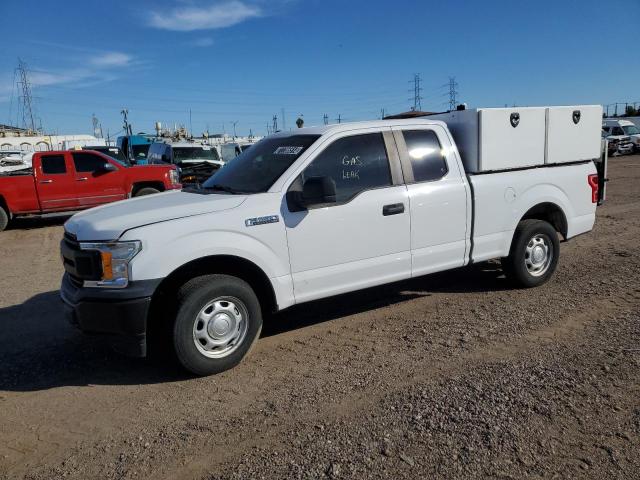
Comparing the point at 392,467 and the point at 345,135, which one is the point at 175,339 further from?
the point at 345,135

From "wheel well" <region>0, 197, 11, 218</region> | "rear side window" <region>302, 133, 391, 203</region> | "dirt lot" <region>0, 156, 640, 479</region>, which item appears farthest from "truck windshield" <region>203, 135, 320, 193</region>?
"wheel well" <region>0, 197, 11, 218</region>

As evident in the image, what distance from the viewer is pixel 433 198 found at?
4980mm

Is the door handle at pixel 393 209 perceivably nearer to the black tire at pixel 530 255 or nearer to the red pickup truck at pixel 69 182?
the black tire at pixel 530 255

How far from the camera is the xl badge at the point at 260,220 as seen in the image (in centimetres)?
411

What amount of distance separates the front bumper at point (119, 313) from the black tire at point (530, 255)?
153 inches

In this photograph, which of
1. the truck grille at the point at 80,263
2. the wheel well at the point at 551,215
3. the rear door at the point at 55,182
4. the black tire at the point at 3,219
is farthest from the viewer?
the rear door at the point at 55,182

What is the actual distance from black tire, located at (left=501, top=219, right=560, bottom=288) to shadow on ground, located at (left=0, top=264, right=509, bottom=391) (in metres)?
0.32

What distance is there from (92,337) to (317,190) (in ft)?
8.43

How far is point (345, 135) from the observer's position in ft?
15.4

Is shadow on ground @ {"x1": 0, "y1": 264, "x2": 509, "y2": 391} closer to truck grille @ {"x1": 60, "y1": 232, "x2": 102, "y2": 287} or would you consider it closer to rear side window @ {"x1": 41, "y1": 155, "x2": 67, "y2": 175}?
truck grille @ {"x1": 60, "y1": 232, "x2": 102, "y2": 287}

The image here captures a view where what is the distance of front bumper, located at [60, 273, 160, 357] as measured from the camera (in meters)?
3.71

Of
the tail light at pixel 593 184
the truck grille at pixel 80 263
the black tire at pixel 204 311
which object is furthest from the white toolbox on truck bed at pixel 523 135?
the truck grille at pixel 80 263

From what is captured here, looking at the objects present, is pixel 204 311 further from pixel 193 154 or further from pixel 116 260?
pixel 193 154

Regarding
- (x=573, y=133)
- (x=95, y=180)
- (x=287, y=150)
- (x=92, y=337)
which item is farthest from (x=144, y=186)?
(x=573, y=133)
